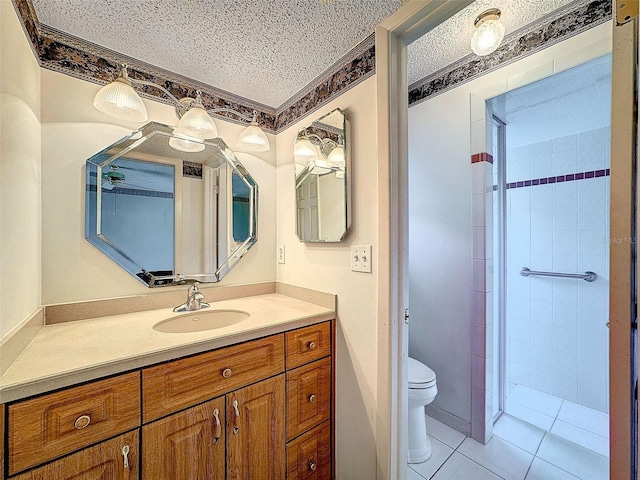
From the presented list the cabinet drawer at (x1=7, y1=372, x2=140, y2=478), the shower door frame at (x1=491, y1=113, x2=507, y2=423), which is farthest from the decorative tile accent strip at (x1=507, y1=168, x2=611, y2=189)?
the cabinet drawer at (x1=7, y1=372, x2=140, y2=478)

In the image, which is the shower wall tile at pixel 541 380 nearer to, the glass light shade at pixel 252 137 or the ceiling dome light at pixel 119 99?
the glass light shade at pixel 252 137

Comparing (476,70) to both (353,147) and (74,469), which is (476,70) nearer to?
(353,147)

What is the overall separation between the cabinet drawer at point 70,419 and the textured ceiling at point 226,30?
1.32m

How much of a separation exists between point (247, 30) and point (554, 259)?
2.65m

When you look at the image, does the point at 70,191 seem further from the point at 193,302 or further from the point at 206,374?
the point at 206,374

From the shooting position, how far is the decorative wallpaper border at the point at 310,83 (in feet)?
3.67

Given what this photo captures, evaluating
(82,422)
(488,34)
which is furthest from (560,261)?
(82,422)

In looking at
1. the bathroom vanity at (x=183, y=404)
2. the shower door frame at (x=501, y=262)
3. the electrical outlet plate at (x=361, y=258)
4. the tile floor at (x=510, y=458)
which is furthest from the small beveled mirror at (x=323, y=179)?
the tile floor at (x=510, y=458)

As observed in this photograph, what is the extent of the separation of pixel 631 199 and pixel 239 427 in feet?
4.56

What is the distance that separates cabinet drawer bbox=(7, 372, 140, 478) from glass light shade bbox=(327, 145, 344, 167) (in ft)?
3.80

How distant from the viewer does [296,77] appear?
1450 millimetres

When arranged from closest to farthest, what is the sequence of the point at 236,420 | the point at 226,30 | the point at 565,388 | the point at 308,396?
the point at 236,420, the point at 226,30, the point at 308,396, the point at 565,388

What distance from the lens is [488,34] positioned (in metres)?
1.13

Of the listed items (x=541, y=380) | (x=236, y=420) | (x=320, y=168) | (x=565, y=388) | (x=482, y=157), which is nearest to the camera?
(x=236, y=420)
